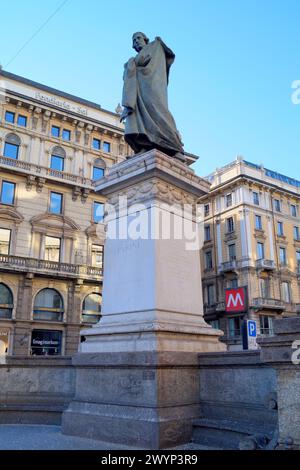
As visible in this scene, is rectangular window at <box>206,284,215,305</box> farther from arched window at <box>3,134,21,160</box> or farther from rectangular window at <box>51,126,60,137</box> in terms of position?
arched window at <box>3,134,21,160</box>

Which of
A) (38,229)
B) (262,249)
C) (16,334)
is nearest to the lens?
(16,334)

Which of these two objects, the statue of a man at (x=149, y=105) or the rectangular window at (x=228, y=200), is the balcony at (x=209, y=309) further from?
the statue of a man at (x=149, y=105)

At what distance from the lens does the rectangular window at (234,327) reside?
147ft

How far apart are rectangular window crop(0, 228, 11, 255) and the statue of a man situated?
85.4ft

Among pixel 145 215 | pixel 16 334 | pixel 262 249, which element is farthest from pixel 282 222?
pixel 145 215

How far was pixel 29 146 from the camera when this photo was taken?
36.2 meters

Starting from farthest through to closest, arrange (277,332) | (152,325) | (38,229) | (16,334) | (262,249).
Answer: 1. (262,249)
2. (38,229)
3. (16,334)
4. (152,325)
5. (277,332)

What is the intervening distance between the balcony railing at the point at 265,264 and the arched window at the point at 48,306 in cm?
2268

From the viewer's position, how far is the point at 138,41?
9.99 m

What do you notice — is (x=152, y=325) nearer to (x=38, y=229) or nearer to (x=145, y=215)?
(x=145, y=215)

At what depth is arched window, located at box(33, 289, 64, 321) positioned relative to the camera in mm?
33500
